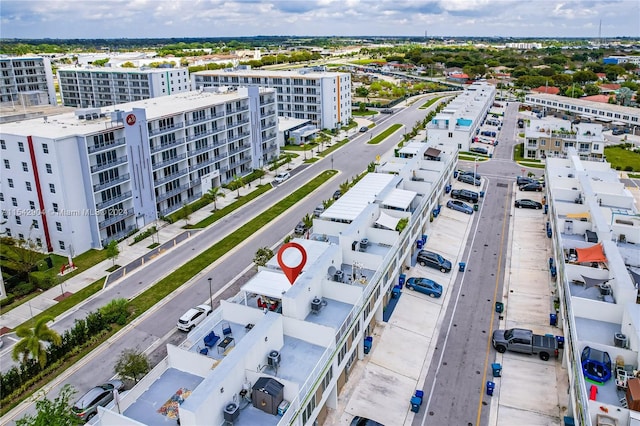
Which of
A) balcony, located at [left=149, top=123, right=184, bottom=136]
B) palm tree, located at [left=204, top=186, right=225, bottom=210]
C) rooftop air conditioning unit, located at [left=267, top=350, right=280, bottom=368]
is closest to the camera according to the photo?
rooftop air conditioning unit, located at [left=267, top=350, right=280, bottom=368]

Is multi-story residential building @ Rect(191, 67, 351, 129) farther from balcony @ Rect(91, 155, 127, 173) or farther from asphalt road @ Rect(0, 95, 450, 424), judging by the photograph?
balcony @ Rect(91, 155, 127, 173)

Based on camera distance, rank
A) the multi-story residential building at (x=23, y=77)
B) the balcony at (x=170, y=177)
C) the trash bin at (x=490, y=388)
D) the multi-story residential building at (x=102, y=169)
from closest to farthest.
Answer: the trash bin at (x=490, y=388) < the multi-story residential building at (x=102, y=169) < the balcony at (x=170, y=177) < the multi-story residential building at (x=23, y=77)

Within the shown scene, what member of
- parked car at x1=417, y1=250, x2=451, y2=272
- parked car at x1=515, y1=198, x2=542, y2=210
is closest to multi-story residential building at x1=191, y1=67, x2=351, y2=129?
parked car at x1=515, y1=198, x2=542, y2=210

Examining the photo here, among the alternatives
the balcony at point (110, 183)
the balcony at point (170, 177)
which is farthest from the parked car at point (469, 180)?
the balcony at point (110, 183)

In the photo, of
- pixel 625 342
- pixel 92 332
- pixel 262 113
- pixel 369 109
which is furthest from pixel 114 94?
pixel 625 342

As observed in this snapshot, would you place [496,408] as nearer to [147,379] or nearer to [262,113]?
[147,379]

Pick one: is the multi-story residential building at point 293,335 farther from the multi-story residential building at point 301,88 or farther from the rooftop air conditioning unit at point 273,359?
the multi-story residential building at point 301,88
